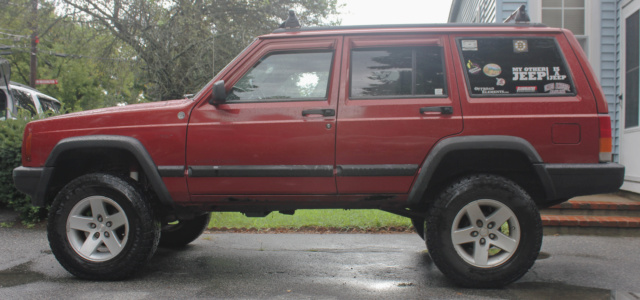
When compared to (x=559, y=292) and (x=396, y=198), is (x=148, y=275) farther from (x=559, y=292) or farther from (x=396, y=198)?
(x=559, y=292)

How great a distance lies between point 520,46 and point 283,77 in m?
1.91

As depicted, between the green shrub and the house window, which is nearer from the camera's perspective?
the green shrub

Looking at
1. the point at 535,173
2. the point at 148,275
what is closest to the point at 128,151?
the point at 148,275

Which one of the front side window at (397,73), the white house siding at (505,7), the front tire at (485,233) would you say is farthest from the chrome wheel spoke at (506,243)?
the white house siding at (505,7)

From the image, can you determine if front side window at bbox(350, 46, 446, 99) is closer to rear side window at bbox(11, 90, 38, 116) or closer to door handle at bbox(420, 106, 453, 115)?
door handle at bbox(420, 106, 453, 115)

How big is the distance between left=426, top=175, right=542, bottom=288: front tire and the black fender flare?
2.17 m

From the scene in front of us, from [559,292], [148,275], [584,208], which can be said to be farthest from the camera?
[584,208]

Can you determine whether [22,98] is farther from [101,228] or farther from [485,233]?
[485,233]

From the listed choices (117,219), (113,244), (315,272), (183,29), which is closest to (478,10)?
(183,29)

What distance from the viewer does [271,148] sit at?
3.78 metres

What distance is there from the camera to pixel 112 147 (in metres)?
3.89

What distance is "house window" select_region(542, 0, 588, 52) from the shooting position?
8.15m

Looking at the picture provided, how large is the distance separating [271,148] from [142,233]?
1.24 metres

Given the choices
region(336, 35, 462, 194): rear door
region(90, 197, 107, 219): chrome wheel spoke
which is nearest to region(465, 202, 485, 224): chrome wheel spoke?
region(336, 35, 462, 194): rear door
